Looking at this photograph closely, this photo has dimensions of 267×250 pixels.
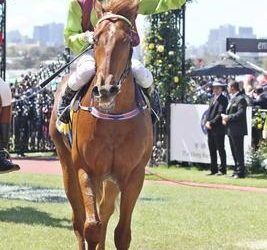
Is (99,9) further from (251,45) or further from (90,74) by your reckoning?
(251,45)

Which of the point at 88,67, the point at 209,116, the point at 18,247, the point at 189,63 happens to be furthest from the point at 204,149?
the point at 88,67

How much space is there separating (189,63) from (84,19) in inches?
462

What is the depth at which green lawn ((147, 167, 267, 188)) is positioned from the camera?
1530 cm

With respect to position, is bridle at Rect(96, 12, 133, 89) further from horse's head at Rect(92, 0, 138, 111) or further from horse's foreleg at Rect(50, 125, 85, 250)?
horse's foreleg at Rect(50, 125, 85, 250)

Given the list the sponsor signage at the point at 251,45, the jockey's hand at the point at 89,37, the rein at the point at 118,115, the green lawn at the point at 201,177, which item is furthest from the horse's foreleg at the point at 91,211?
the sponsor signage at the point at 251,45

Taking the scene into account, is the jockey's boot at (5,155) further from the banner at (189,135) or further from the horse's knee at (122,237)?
the banner at (189,135)

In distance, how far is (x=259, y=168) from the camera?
16.7m

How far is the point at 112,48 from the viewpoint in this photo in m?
5.88

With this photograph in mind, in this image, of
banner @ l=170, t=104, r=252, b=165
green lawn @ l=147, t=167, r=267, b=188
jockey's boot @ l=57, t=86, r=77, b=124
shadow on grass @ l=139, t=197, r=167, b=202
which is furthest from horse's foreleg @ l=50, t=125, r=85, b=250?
banner @ l=170, t=104, r=252, b=165

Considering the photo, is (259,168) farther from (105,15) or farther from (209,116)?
(105,15)

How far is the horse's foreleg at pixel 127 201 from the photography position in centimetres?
639

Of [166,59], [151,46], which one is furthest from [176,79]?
[151,46]

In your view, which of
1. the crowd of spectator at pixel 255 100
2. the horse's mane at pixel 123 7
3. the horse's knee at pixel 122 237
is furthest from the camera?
the crowd of spectator at pixel 255 100

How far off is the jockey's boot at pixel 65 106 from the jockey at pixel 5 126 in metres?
2.97
